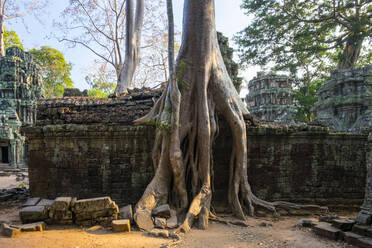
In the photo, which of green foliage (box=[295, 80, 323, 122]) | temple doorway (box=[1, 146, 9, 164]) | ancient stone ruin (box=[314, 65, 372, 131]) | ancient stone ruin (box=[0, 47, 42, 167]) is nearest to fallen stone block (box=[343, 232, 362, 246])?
ancient stone ruin (box=[314, 65, 372, 131])

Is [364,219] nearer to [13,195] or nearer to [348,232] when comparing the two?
[348,232]

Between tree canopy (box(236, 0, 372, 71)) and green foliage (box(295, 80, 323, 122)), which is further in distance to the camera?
green foliage (box(295, 80, 323, 122))

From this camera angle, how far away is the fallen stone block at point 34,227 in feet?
12.0

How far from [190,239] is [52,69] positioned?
24437 millimetres

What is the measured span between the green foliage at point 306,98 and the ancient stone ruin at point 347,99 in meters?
6.25

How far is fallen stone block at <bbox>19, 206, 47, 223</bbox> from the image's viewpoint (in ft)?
12.8

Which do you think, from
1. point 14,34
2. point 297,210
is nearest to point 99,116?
point 297,210

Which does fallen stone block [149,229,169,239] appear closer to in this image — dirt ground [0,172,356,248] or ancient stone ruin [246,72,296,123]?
dirt ground [0,172,356,248]

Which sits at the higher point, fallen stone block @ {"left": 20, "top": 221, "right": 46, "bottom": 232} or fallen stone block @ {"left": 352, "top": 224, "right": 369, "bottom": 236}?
fallen stone block @ {"left": 20, "top": 221, "right": 46, "bottom": 232}

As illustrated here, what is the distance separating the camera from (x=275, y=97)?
1816 centimetres

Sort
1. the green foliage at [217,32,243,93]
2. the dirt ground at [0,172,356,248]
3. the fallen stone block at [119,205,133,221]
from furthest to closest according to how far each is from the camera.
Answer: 1. the green foliage at [217,32,243,93]
2. the fallen stone block at [119,205,133,221]
3. the dirt ground at [0,172,356,248]

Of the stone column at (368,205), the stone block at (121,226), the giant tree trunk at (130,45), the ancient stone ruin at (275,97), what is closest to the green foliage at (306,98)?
the ancient stone ruin at (275,97)

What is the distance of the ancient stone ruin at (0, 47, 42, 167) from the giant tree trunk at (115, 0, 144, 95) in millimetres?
10028

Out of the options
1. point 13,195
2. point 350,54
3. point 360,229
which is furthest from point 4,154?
point 350,54
